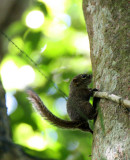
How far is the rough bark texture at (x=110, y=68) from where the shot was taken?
1.94 meters

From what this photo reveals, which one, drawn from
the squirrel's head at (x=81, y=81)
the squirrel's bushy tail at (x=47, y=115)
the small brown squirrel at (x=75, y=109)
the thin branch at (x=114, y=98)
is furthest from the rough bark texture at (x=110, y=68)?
the squirrel's head at (x=81, y=81)

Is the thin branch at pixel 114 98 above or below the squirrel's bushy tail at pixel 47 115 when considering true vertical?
above

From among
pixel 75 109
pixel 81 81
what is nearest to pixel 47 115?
pixel 75 109

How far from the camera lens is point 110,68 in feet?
7.57

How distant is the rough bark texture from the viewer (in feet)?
6.35

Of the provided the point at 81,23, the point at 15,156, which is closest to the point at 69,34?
the point at 81,23

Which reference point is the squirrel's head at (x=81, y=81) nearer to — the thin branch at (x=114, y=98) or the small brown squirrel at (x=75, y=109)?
the small brown squirrel at (x=75, y=109)

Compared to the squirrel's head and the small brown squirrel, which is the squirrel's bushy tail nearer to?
the small brown squirrel

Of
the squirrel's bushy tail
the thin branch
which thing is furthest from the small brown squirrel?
the thin branch

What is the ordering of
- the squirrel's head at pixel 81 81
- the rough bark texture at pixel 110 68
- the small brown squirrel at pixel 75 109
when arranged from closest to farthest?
the rough bark texture at pixel 110 68 < the small brown squirrel at pixel 75 109 < the squirrel's head at pixel 81 81

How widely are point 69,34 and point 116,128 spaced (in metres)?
3.83

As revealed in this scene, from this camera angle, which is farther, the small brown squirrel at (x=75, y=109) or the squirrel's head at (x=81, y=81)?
the squirrel's head at (x=81, y=81)

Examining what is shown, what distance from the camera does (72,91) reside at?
3234 mm

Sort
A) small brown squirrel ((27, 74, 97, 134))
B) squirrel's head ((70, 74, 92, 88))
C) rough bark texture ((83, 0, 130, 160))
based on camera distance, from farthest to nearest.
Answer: squirrel's head ((70, 74, 92, 88)) < small brown squirrel ((27, 74, 97, 134)) < rough bark texture ((83, 0, 130, 160))
